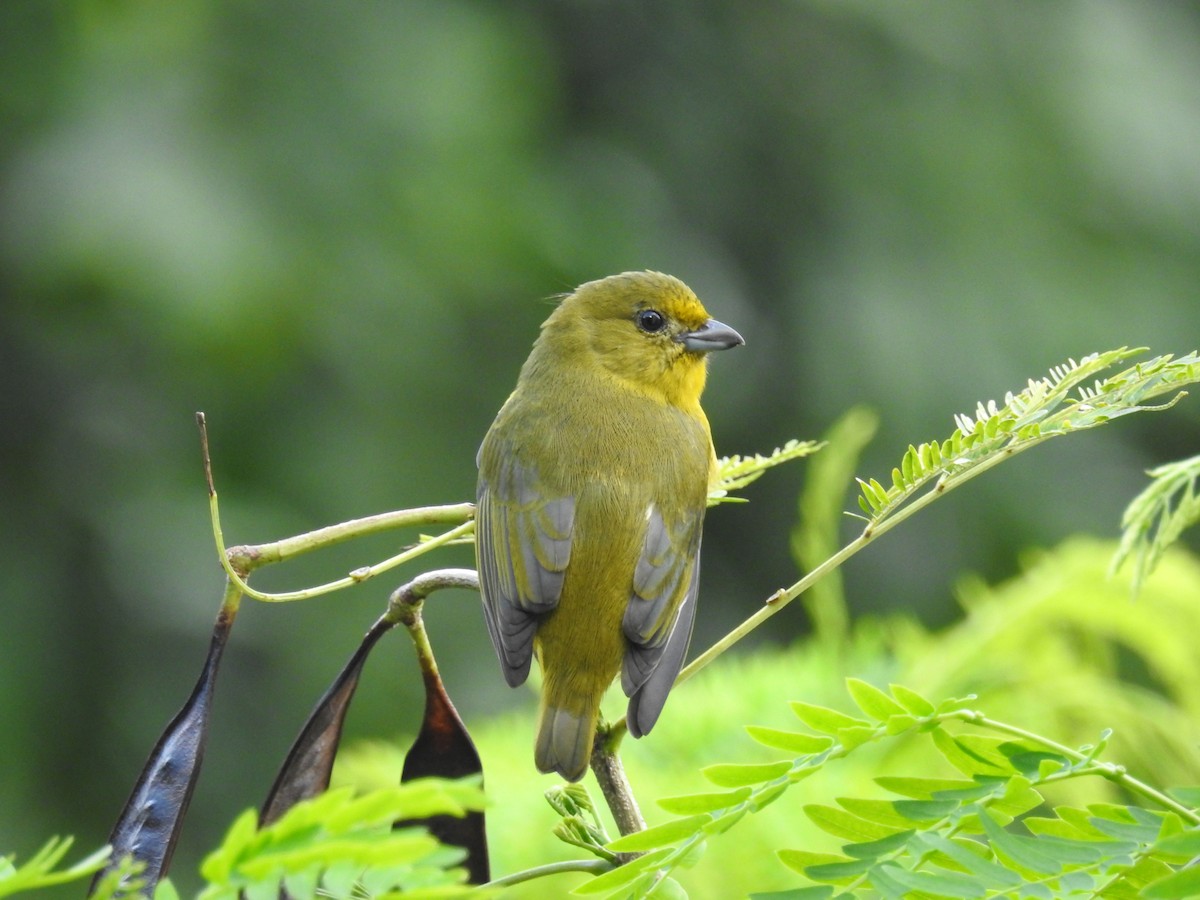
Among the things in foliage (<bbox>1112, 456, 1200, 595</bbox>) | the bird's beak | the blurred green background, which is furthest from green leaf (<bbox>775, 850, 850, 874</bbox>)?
the blurred green background

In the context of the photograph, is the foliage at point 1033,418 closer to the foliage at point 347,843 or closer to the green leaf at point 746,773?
the green leaf at point 746,773

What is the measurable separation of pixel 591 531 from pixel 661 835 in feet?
4.36

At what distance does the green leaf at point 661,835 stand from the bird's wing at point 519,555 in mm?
1019

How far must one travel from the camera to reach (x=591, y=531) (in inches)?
96.2

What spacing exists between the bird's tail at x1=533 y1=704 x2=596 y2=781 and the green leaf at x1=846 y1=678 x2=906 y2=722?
0.67 meters

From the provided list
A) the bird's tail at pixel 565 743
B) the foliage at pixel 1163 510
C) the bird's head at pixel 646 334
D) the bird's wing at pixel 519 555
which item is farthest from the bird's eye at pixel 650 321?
the foliage at pixel 1163 510

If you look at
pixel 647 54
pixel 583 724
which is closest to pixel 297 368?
pixel 647 54

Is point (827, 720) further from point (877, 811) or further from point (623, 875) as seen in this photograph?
point (623, 875)

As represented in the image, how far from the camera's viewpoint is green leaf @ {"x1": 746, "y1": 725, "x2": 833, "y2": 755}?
3.70ft

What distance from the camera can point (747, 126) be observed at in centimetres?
682

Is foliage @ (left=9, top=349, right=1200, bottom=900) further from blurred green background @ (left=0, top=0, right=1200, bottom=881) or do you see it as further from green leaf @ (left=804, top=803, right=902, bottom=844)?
blurred green background @ (left=0, top=0, right=1200, bottom=881)

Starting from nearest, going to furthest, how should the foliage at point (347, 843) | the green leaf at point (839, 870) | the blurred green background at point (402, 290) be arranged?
the foliage at point (347, 843) < the green leaf at point (839, 870) < the blurred green background at point (402, 290)

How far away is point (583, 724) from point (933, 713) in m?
0.84

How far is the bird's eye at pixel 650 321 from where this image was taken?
3.16 metres
